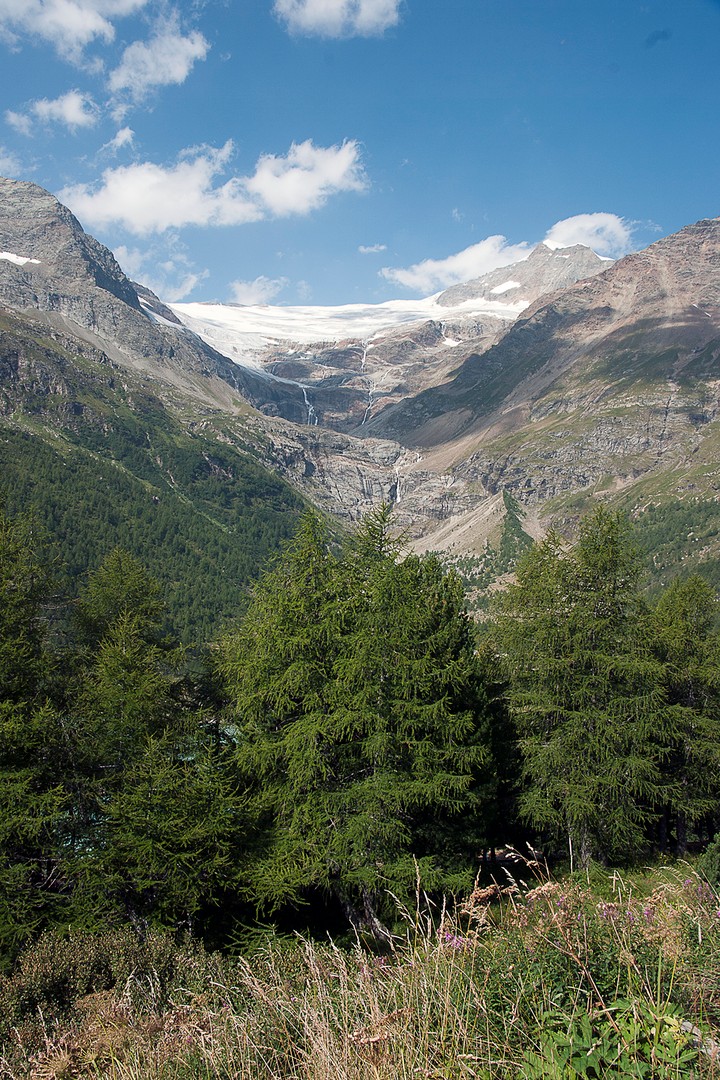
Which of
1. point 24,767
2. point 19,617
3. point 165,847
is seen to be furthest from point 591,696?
point 19,617

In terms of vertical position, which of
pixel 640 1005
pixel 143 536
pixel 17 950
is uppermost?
pixel 143 536

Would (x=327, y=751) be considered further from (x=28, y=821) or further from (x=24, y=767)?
Answer: (x=24, y=767)

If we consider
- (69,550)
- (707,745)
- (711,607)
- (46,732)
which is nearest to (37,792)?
(46,732)

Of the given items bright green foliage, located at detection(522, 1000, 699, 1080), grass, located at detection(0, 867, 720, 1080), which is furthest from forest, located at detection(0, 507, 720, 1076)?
bright green foliage, located at detection(522, 1000, 699, 1080)

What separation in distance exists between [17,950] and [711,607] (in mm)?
26117

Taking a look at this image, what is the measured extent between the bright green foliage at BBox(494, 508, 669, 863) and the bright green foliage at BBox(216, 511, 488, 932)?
2.99 meters

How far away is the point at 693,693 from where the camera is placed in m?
24.5

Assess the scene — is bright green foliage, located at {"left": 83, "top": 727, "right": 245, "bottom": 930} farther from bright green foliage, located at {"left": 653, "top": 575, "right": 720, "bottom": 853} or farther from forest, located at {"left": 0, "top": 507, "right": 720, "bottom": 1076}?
bright green foliage, located at {"left": 653, "top": 575, "right": 720, "bottom": 853}

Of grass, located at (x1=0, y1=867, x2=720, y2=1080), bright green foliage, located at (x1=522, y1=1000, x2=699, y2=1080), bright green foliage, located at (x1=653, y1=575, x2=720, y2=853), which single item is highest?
bright green foliage, located at (x1=522, y1=1000, x2=699, y2=1080)

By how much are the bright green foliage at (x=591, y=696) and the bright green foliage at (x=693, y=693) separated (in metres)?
3.04

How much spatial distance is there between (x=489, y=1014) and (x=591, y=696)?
16690mm

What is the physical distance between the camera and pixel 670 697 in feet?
81.4

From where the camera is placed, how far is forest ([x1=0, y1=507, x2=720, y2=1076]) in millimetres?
14383

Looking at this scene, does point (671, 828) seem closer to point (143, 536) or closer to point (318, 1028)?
point (318, 1028)
